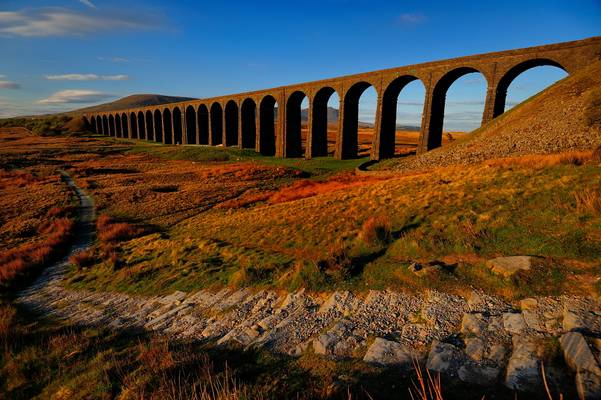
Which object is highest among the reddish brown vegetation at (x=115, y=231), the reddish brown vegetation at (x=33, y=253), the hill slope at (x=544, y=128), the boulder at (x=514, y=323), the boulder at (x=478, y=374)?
the hill slope at (x=544, y=128)

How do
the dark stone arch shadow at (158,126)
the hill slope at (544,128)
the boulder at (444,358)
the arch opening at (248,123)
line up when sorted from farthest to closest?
1. the dark stone arch shadow at (158,126)
2. the arch opening at (248,123)
3. the hill slope at (544,128)
4. the boulder at (444,358)

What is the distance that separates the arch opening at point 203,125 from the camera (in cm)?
7083

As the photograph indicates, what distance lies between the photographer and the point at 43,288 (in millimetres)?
11477

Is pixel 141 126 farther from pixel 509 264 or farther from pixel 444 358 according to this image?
pixel 444 358

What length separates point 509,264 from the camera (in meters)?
6.34

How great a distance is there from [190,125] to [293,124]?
→ 38.3 metres

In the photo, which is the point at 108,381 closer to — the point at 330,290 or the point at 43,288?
→ the point at 330,290

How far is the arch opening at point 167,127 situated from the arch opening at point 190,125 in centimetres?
1049

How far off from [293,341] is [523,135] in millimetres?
23134

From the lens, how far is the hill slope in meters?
18.4

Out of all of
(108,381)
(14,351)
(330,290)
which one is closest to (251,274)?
(330,290)

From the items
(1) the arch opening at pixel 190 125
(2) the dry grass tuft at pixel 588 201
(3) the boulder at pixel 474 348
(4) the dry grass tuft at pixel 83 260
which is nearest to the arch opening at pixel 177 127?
(1) the arch opening at pixel 190 125

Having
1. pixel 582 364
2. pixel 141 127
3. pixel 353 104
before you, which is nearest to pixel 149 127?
pixel 141 127

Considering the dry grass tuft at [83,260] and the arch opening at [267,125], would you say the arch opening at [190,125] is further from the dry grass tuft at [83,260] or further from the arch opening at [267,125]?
the dry grass tuft at [83,260]
